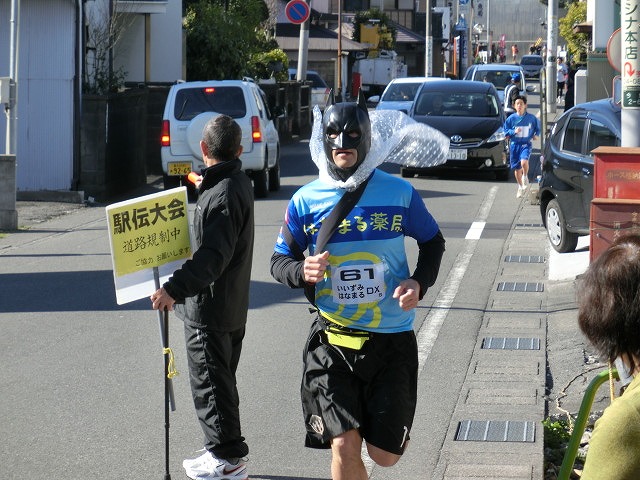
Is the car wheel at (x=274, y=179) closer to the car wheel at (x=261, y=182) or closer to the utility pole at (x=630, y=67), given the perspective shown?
the car wheel at (x=261, y=182)

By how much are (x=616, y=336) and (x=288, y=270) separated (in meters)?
2.44

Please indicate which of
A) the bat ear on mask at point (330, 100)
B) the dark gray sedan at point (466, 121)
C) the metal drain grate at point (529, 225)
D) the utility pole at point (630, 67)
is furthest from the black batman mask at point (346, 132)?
the dark gray sedan at point (466, 121)

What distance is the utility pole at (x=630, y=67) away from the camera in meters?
9.17

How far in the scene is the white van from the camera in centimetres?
1809

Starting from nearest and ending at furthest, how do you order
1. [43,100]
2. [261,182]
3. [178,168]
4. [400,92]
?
[178,168], [43,100], [261,182], [400,92]

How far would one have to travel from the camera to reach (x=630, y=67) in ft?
30.4

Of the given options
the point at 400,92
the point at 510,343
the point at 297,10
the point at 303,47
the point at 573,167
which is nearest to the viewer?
the point at 510,343

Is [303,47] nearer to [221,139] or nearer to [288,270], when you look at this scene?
[221,139]

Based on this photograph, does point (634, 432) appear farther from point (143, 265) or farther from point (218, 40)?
point (218, 40)

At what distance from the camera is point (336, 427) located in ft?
15.1

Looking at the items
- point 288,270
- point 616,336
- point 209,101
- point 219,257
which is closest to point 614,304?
point 616,336

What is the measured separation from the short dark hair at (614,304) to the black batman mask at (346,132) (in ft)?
7.74

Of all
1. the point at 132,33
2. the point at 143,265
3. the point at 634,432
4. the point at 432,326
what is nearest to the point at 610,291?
the point at 634,432

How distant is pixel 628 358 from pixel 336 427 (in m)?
2.30
